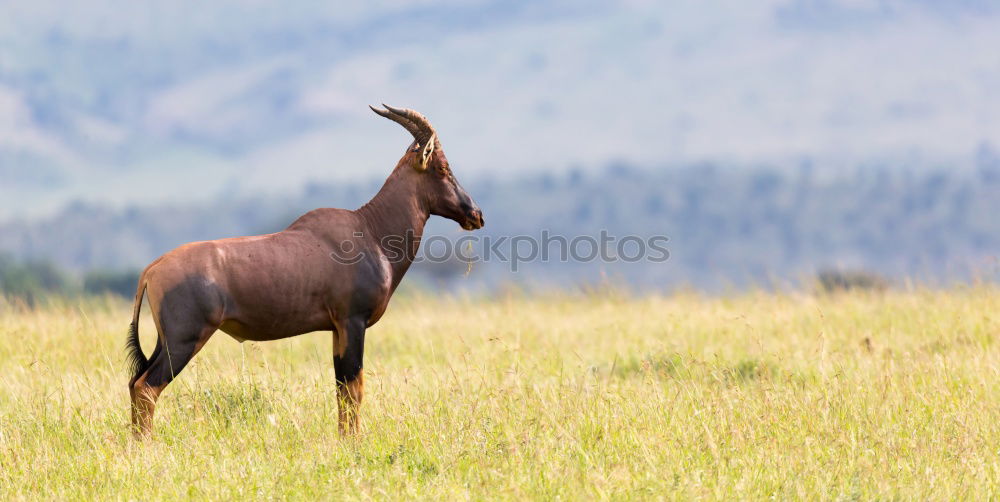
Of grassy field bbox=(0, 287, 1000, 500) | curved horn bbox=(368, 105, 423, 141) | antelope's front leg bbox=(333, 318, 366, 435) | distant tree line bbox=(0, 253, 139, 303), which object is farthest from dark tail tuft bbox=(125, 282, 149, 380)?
distant tree line bbox=(0, 253, 139, 303)

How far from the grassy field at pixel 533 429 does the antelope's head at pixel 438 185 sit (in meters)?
1.33

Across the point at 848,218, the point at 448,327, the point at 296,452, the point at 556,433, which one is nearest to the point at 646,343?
the point at 448,327

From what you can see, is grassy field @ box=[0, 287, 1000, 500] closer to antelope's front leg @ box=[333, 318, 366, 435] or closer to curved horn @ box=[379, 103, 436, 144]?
antelope's front leg @ box=[333, 318, 366, 435]

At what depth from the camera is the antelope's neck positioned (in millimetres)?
8953

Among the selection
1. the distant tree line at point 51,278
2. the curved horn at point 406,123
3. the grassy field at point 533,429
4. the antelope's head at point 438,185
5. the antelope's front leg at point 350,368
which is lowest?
the distant tree line at point 51,278

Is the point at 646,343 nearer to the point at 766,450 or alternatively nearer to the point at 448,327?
the point at 448,327

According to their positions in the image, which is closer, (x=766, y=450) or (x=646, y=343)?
(x=766, y=450)

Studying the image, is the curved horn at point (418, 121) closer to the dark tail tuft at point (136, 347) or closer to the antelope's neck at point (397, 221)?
the antelope's neck at point (397, 221)

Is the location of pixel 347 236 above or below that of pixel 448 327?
above

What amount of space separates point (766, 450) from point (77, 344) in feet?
26.9

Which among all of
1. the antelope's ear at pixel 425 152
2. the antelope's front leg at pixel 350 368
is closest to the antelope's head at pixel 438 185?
the antelope's ear at pixel 425 152

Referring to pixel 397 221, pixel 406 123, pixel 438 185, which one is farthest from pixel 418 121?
pixel 397 221

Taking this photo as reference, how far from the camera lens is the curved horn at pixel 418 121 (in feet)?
28.5

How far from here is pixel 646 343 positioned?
42.4 ft
